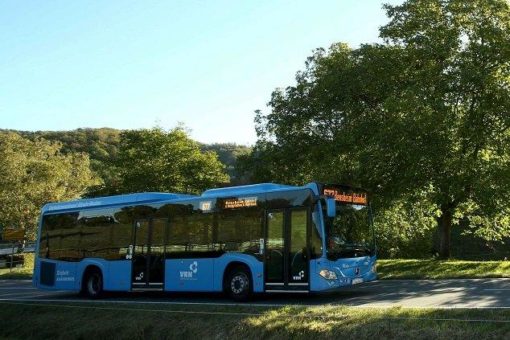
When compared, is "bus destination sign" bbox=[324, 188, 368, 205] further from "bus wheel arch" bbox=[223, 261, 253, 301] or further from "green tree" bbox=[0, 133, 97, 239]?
"green tree" bbox=[0, 133, 97, 239]

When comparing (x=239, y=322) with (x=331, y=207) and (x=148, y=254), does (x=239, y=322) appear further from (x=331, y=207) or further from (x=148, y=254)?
(x=148, y=254)

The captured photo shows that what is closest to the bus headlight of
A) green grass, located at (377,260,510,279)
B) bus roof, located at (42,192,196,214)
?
bus roof, located at (42,192,196,214)

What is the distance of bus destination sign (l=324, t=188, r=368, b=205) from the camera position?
14.5 m

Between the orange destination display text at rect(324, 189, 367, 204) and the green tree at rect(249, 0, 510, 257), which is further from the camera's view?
the green tree at rect(249, 0, 510, 257)

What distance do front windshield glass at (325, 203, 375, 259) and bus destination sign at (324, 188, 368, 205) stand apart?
0.44 ft

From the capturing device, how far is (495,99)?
2272cm

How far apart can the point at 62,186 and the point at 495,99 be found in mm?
46881

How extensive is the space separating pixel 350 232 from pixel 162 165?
31.0 meters

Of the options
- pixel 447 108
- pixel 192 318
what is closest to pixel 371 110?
pixel 447 108

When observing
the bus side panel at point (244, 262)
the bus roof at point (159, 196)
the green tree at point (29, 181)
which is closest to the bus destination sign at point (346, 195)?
the bus roof at point (159, 196)

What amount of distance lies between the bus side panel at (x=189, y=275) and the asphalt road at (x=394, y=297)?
0.37 metres

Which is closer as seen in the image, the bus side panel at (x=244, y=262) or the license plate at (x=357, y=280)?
the license plate at (x=357, y=280)

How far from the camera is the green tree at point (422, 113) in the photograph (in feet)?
73.2

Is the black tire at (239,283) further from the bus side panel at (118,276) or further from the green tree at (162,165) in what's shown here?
the green tree at (162,165)
